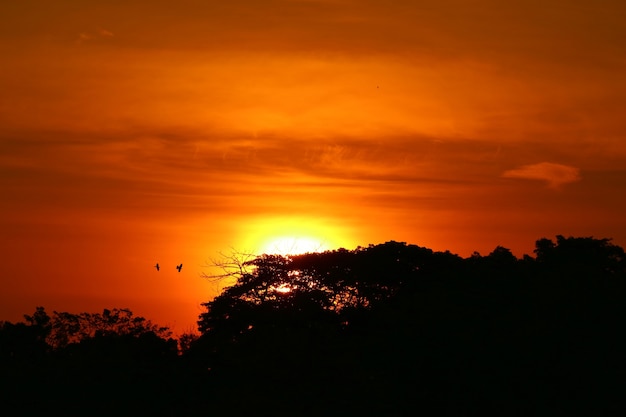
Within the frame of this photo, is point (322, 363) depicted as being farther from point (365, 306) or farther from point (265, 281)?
point (265, 281)

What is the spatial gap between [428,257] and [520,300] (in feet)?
48.5

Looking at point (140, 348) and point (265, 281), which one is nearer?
point (140, 348)

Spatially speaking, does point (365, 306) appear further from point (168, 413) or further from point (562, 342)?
point (168, 413)

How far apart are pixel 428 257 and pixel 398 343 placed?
57.7ft

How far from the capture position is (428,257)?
52.5 m

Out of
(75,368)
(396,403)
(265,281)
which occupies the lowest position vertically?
(396,403)

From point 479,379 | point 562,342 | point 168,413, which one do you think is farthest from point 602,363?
point 168,413

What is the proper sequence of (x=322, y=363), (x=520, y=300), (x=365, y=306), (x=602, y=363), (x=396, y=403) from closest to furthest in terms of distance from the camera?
(x=322, y=363)
(x=396, y=403)
(x=602, y=363)
(x=520, y=300)
(x=365, y=306)

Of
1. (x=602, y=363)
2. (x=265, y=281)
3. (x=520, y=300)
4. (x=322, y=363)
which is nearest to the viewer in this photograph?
(x=322, y=363)

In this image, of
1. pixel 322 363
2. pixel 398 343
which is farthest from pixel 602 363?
pixel 322 363

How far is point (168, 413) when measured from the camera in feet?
98.0

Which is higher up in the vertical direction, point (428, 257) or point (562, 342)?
point (428, 257)

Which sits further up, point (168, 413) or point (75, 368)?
point (75, 368)

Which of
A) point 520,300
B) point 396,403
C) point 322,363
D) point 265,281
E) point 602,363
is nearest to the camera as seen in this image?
point 322,363
